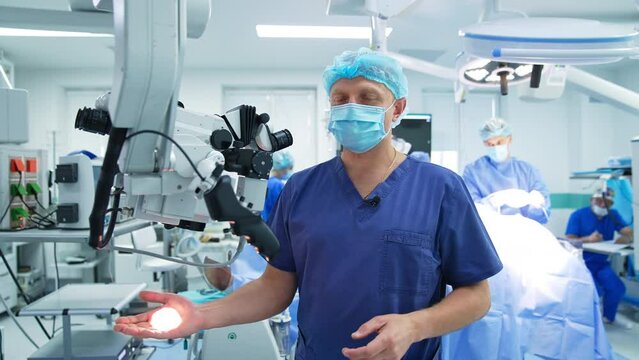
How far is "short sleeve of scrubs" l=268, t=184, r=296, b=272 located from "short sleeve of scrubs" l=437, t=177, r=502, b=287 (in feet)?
1.23

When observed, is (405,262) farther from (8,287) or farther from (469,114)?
(469,114)

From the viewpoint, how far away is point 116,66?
23.3 inches

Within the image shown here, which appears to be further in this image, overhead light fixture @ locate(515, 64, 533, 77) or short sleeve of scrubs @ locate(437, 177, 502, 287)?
overhead light fixture @ locate(515, 64, 533, 77)

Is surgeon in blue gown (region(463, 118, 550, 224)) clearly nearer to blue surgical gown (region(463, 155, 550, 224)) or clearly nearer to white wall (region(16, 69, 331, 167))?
blue surgical gown (region(463, 155, 550, 224))

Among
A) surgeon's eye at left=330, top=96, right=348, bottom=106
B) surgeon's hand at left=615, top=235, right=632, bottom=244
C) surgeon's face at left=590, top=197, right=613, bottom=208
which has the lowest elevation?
surgeon's hand at left=615, top=235, right=632, bottom=244

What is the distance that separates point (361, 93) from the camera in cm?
110

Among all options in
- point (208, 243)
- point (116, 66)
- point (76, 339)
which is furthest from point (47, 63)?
point (116, 66)

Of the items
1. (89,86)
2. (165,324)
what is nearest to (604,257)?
(165,324)

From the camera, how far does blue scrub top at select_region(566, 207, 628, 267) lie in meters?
4.36

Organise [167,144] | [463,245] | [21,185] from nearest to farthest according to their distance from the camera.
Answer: [167,144] → [463,245] → [21,185]

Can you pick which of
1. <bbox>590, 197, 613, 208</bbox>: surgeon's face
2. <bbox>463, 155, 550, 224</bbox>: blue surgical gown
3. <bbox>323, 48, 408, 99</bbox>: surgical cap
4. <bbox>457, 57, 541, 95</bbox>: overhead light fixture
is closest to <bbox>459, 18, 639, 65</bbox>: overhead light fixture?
<bbox>323, 48, 408, 99</bbox>: surgical cap

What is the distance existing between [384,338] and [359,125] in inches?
20.4

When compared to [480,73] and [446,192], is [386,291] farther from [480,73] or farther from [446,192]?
[480,73]

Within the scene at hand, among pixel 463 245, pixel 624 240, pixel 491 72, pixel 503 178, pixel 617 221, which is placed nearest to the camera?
pixel 463 245
